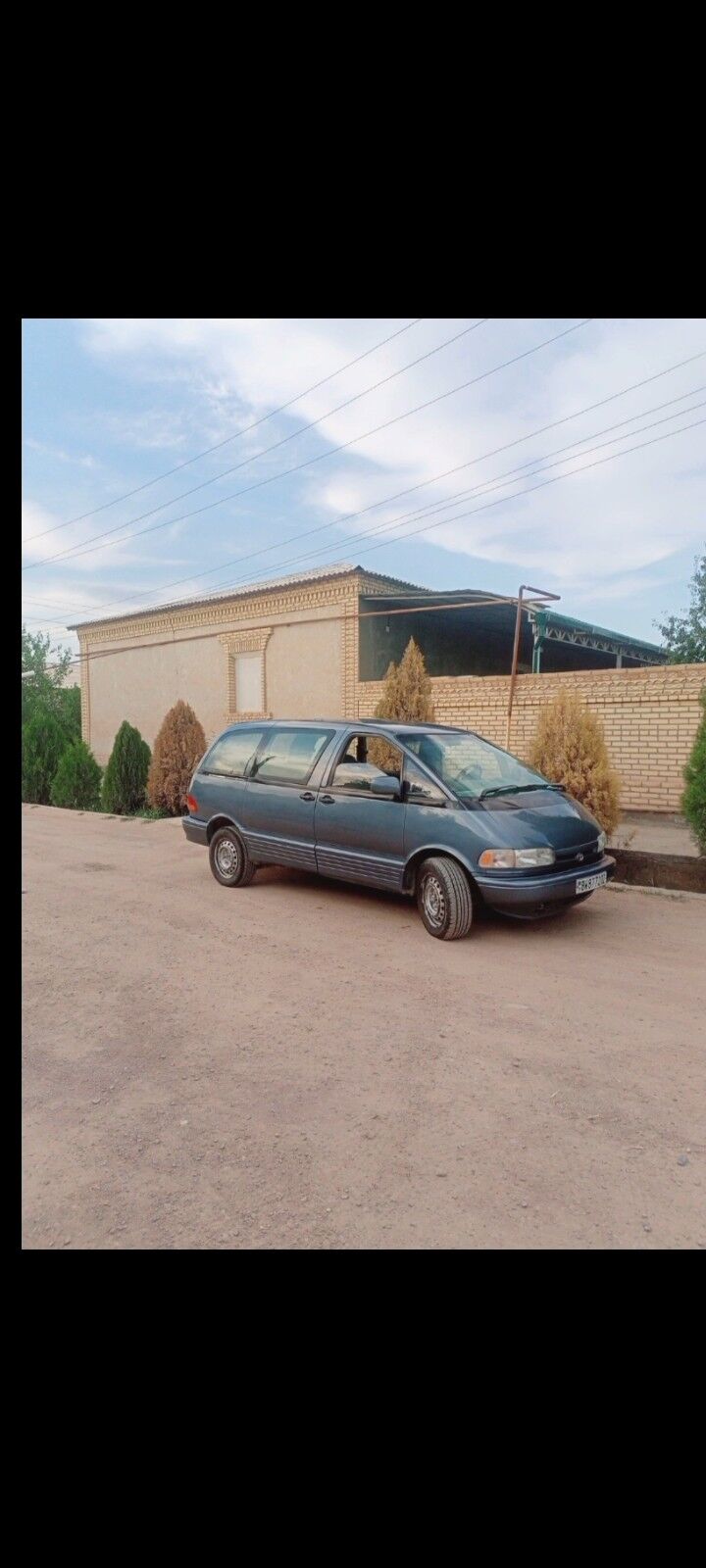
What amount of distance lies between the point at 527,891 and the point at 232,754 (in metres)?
3.16

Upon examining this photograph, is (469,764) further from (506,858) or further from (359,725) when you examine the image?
(506,858)

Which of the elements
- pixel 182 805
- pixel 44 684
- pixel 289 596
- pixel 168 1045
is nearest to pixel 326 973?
pixel 168 1045

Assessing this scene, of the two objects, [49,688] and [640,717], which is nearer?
[640,717]

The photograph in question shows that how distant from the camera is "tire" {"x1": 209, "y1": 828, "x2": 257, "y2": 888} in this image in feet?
22.3

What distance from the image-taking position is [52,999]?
4148mm

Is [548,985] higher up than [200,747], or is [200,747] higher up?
[200,747]

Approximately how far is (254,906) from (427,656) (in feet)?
38.0

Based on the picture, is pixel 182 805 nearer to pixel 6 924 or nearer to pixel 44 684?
pixel 6 924

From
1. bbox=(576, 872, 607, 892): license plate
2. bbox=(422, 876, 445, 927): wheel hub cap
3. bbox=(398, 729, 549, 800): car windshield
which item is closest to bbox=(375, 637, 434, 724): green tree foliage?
bbox=(398, 729, 549, 800): car windshield

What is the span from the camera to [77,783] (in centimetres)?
1475

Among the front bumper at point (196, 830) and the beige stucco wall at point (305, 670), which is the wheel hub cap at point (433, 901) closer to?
the front bumper at point (196, 830)

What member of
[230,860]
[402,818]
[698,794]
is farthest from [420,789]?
[698,794]

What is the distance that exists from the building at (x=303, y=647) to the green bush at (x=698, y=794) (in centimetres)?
620

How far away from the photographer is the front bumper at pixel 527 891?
5051 millimetres
